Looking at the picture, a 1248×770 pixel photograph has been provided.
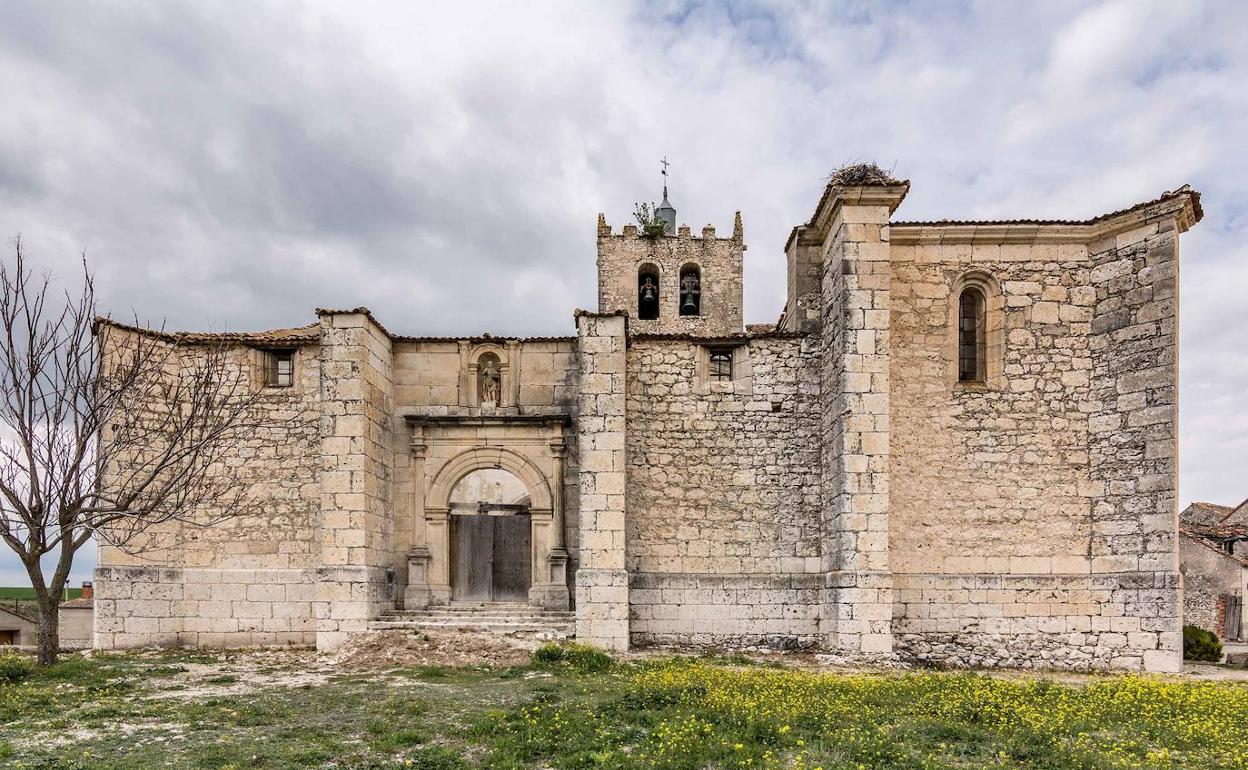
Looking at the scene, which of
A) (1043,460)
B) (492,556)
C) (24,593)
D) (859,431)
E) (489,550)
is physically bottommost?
(24,593)

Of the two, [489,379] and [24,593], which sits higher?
[489,379]

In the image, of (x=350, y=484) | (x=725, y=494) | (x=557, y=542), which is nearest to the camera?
(x=350, y=484)

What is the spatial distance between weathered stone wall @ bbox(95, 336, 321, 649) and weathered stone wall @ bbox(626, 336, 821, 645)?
213 inches

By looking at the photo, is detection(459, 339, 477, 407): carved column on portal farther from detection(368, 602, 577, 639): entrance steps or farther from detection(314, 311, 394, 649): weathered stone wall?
detection(368, 602, 577, 639): entrance steps

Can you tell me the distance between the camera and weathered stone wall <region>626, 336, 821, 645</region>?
39.8 feet

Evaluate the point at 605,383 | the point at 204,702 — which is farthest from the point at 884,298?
the point at 204,702

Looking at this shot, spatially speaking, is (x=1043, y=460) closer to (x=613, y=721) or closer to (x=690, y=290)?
(x=613, y=721)

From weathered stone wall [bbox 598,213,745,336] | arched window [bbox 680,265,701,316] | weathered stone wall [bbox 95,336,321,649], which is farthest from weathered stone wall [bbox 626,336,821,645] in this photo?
arched window [bbox 680,265,701,316]

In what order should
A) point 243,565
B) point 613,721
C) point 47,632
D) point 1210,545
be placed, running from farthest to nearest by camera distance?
point 1210,545 < point 243,565 < point 47,632 < point 613,721

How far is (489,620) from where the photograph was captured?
1202 centimetres

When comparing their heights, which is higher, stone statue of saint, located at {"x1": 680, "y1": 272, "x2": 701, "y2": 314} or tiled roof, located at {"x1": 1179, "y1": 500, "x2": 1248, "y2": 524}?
stone statue of saint, located at {"x1": 680, "y1": 272, "x2": 701, "y2": 314}

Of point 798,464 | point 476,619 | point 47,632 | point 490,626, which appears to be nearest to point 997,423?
point 798,464

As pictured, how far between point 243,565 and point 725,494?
7929 millimetres

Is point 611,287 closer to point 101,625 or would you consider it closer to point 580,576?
point 580,576
